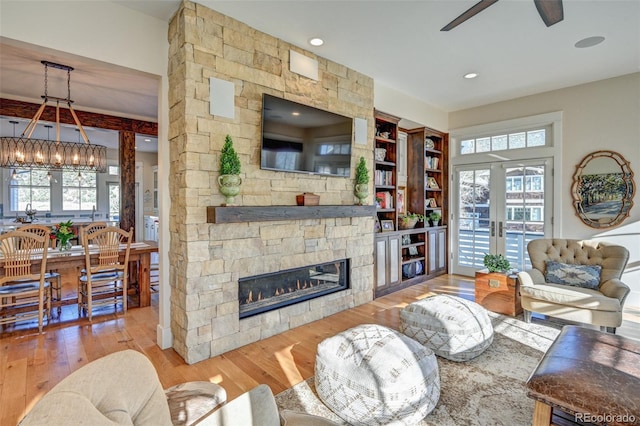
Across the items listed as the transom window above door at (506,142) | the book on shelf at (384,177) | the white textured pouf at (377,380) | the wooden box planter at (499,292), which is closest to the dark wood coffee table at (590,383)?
the white textured pouf at (377,380)

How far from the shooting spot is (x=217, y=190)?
3.03 m

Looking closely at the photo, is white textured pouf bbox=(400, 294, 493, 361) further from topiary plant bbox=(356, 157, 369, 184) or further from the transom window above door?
the transom window above door

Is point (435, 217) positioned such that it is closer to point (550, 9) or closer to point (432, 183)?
point (432, 183)

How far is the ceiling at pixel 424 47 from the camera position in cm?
295


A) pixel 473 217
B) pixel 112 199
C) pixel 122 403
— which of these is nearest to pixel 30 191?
pixel 112 199

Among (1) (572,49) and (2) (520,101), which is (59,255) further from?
(2) (520,101)

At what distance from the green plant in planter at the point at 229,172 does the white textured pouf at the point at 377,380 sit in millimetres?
1577

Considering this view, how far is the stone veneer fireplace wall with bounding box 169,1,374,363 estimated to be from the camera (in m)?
2.85

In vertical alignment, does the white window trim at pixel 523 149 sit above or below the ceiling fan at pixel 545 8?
below

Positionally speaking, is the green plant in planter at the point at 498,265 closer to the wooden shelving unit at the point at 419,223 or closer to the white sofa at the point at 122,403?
the wooden shelving unit at the point at 419,223

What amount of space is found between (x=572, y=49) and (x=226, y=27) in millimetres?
3917

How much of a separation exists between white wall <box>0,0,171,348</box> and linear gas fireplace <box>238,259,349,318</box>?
30.6 inches

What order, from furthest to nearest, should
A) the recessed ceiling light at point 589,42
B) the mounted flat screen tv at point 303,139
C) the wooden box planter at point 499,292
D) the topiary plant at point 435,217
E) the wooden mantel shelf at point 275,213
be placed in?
1. the topiary plant at point 435,217
2. the wooden box planter at point 499,292
3. the recessed ceiling light at point 589,42
4. the mounted flat screen tv at point 303,139
5. the wooden mantel shelf at point 275,213

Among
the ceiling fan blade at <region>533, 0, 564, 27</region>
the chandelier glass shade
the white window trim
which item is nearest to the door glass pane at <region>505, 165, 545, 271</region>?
the white window trim
